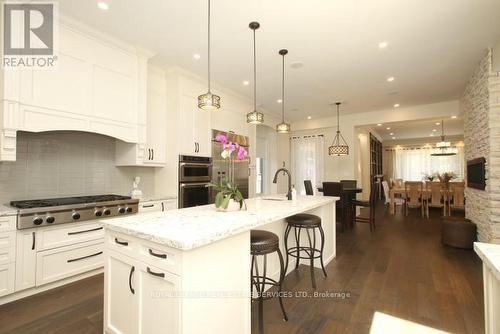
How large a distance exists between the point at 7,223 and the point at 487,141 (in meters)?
5.52

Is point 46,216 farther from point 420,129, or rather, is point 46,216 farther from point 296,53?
point 420,129

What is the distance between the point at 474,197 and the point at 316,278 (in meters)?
3.12

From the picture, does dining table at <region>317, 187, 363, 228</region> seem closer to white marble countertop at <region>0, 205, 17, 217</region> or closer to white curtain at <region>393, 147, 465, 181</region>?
white marble countertop at <region>0, 205, 17, 217</region>

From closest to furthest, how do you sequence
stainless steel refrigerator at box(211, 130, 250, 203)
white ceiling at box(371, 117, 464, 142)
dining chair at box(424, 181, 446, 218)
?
stainless steel refrigerator at box(211, 130, 250, 203) → dining chair at box(424, 181, 446, 218) → white ceiling at box(371, 117, 464, 142)

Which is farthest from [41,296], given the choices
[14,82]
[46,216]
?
[14,82]

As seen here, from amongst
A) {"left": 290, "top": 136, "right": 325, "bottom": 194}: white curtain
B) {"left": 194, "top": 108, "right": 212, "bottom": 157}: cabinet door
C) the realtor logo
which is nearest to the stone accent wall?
{"left": 290, "top": 136, "right": 325, "bottom": 194}: white curtain

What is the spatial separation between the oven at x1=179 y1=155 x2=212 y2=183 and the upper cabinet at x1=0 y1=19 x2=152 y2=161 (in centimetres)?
72

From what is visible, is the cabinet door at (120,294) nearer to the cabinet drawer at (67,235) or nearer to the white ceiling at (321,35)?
the cabinet drawer at (67,235)

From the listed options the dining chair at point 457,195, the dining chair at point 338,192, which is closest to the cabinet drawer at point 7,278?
the dining chair at point 338,192

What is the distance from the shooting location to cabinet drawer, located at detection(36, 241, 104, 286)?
2320 millimetres

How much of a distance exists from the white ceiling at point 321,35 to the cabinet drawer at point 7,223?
82.7 inches

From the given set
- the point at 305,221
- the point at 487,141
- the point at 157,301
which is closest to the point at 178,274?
the point at 157,301

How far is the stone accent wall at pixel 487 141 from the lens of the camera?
9.73 ft

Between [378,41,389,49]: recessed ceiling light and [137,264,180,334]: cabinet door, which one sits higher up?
[378,41,389,49]: recessed ceiling light
